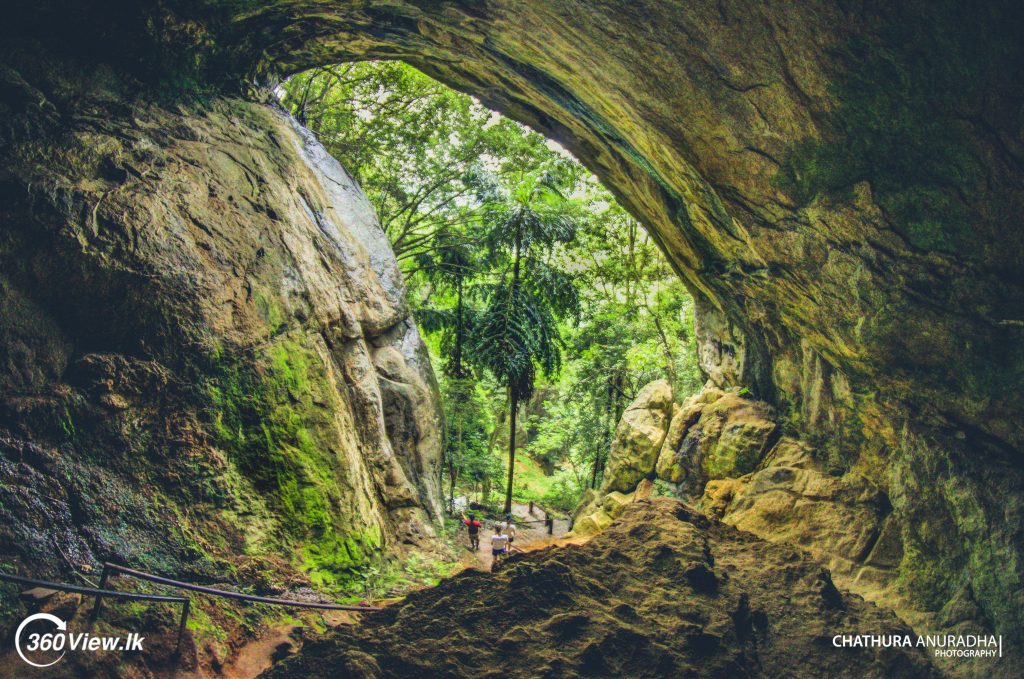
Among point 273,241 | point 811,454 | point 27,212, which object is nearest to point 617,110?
point 273,241

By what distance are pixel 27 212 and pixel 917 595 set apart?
11561 mm

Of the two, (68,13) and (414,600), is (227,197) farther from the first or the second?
(414,600)

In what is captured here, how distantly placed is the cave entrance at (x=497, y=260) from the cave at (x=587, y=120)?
5262 mm

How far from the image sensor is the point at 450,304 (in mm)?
17734

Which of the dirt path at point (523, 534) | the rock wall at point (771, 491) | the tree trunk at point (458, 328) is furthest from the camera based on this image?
the tree trunk at point (458, 328)

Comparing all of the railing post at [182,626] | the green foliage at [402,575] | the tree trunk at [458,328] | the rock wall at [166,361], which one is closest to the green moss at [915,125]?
the rock wall at [166,361]

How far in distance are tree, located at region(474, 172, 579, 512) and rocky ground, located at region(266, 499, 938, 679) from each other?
7.50m

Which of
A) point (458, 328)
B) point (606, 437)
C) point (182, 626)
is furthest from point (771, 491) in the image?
point (458, 328)

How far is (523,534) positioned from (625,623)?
12234 millimetres

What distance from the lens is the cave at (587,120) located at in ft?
15.7

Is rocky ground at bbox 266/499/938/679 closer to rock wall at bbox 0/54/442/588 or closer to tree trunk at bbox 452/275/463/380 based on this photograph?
rock wall at bbox 0/54/442/588

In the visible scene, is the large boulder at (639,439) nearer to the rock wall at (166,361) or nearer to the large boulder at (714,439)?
the large boulder at (714,439)

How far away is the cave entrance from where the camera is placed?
14.0m

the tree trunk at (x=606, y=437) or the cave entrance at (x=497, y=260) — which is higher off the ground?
the cave entrance at (x=497, y=260)
